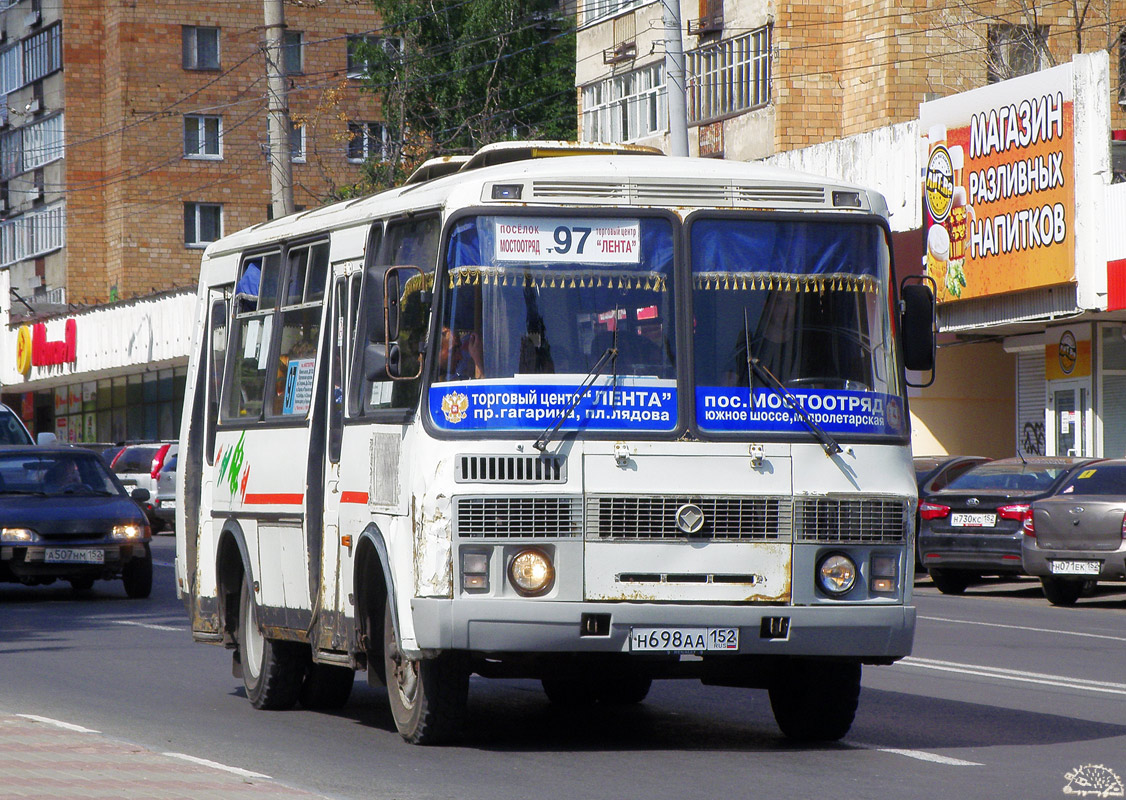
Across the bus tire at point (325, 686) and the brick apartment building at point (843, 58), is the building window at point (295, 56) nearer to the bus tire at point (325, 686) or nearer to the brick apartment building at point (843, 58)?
the brick apartment building at point (843, 58)

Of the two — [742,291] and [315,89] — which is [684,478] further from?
[315,89]

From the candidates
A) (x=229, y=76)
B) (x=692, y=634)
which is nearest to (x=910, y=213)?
(x=692, y=634)

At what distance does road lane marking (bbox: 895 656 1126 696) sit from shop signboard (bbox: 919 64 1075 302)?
52.0 ft

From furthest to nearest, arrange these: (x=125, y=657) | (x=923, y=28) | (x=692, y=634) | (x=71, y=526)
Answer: (x=923, y=28), (x=71, y=526), (x=125, y=657), (x=692, y=634)

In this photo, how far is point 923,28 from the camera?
3997 cm

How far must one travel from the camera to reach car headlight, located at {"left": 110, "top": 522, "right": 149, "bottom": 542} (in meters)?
21.4

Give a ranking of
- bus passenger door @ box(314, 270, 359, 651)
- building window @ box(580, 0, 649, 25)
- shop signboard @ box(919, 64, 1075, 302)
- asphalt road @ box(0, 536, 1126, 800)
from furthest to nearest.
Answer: building window @ box(580, 0, 649, 25) < shop signboard @ box(919, 64, 1075, 302) < bus passenger door @ box(314, 270, 359, 651) < asphalt road @ box(0, 536, 1126, 800)

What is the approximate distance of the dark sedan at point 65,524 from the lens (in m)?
21.0

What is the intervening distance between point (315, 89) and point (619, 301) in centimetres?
6102

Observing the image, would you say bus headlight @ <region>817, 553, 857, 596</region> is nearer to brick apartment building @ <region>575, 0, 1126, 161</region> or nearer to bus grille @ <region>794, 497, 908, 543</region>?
bus grille @ <region>794, 497, 908, 543</region>

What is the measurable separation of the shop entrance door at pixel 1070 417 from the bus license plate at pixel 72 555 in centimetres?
1662

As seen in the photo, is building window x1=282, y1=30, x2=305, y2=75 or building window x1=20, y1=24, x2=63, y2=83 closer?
building window x1=20, y1=24, x2=63, y2=83

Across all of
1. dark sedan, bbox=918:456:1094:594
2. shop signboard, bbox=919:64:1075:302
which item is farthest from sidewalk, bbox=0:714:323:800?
shop signboard, bbox=919:64:1075:302

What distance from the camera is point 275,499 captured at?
462 inches
